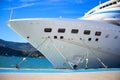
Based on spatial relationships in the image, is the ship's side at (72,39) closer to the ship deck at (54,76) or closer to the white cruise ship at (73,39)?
the white cruise ship at (73,39)

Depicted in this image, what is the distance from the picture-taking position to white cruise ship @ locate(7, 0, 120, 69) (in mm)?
5355

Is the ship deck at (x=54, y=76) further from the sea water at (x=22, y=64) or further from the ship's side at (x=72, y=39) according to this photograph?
the ship's side at (x=72, y=39)

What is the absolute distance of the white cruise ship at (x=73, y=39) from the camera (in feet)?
17.6

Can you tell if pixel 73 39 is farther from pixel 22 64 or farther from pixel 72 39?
pixel 22 64

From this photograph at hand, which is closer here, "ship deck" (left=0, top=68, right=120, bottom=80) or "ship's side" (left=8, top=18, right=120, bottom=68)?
"ship deck" (left=0, top=68, right=120, bottom=80)

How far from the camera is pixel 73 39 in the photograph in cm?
559

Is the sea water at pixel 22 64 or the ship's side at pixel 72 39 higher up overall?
the ship's side at pixel 72 39

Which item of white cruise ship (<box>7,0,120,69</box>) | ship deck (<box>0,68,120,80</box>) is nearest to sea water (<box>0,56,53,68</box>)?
ship deck (<box>0,68,120,80</box>)

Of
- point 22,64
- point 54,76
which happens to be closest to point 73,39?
point 54,76

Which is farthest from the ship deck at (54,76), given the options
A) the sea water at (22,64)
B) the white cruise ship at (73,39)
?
the white cruise ship at (73,39)

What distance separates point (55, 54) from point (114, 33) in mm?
1692

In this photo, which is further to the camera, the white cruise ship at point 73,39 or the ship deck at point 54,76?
the white cruise ship at point 73,39

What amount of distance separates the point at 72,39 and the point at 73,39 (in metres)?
0.03

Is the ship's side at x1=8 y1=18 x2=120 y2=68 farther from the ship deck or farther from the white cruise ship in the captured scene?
the ship deck
